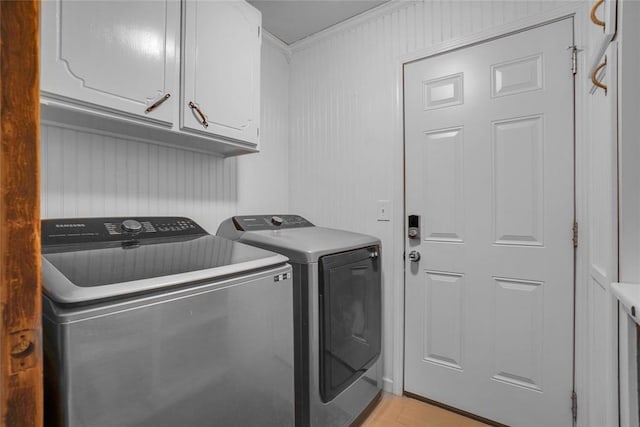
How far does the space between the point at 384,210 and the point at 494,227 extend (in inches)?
26.3

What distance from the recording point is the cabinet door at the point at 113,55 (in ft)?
3.43

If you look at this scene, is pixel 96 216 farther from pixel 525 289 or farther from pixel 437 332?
pixel 525 289

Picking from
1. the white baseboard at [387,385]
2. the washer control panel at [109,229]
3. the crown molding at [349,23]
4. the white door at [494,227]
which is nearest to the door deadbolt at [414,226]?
the white door at [494,227]

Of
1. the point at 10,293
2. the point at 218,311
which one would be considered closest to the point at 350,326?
the point at 218,311

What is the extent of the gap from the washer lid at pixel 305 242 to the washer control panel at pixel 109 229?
0.33m

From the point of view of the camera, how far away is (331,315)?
1.55 metres

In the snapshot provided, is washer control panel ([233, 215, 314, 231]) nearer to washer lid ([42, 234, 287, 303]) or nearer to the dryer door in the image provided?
washer lid ([42, 234, 287, 303])

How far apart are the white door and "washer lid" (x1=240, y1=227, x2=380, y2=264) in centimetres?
48

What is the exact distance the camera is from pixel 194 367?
36.2 inches

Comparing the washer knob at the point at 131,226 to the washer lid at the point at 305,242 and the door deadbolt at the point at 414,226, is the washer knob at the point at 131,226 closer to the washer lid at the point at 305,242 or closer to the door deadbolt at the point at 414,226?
the washer lid at the point at 305,242

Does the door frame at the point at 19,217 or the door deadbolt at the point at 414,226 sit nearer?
the door frame at the point at 19,217

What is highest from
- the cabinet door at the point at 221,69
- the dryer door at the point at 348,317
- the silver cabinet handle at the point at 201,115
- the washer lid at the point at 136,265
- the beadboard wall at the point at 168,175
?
the cabinet door at the point at 221,69

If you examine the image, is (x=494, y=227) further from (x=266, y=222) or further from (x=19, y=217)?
(x=19, y=217)

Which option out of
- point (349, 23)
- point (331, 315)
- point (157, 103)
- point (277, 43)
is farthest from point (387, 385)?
point (277, 43)
